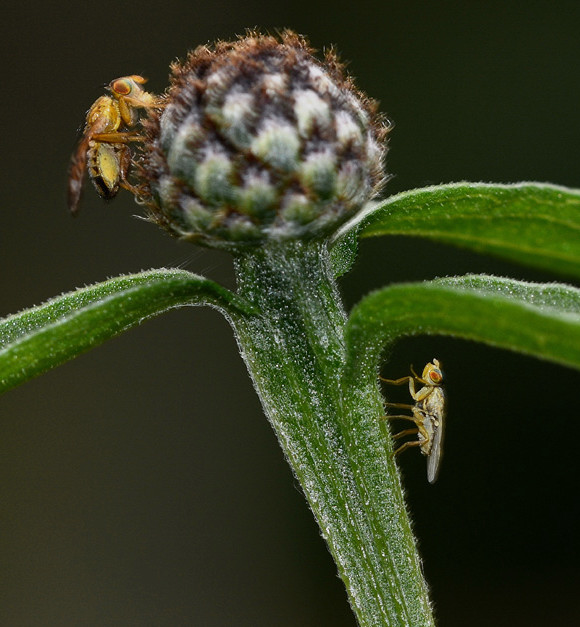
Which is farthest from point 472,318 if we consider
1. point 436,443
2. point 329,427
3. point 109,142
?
point 436,443

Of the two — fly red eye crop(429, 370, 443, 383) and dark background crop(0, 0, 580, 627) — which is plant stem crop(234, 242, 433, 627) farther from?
dark background crop(0, 0, 580, 627)

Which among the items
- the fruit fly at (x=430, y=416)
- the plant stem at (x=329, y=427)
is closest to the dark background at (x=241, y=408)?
the fruit fly at (x=430, y=416)

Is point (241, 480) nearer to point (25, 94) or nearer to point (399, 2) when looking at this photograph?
point (25, 94)

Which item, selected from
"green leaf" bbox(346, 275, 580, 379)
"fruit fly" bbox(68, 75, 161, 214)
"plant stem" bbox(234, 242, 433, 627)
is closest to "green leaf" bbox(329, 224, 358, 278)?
"plant stem" bbox(234, 242, 433, 627)

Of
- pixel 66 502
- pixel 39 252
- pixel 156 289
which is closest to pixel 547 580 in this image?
pixel 66 502

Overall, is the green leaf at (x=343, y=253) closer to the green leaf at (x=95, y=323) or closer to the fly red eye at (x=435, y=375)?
the green leaf at (x=95, y=323)

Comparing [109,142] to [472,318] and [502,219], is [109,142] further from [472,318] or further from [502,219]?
[472,318]
